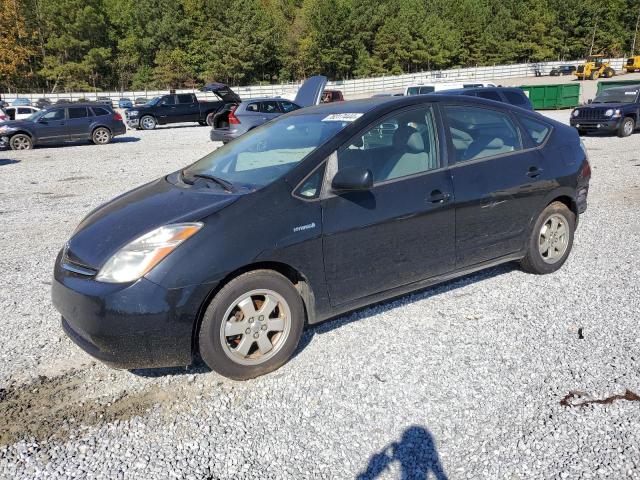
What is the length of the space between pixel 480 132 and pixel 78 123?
1848 centimetres

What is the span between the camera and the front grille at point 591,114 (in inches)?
657

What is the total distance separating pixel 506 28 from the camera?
93.4 m

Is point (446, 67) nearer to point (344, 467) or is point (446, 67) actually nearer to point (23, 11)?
point (23, 11)

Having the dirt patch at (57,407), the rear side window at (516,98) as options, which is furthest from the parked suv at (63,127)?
the dirt patch at (57,407)

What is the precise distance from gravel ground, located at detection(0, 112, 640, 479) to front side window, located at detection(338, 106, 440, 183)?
1141mm

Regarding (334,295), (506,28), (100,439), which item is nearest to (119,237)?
(100,439)

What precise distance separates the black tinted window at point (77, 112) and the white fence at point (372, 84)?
29.5 m

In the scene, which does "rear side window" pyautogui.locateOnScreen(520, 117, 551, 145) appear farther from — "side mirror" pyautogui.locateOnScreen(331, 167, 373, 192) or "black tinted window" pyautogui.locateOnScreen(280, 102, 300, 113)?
"black tinted window" pyautogui.locateOnScreen(280, 102, 300, 113)

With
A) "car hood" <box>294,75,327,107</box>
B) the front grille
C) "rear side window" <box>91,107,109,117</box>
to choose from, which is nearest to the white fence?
"rear side window" <box>91,107,109,117</box>

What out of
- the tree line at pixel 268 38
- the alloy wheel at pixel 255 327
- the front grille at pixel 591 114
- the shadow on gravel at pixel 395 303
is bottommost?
the shadow on gravel at pixel 395 303

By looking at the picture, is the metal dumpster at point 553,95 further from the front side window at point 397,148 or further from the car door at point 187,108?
the front side window at point 397,148

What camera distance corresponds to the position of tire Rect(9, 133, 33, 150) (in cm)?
1808

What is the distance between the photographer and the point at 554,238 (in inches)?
190

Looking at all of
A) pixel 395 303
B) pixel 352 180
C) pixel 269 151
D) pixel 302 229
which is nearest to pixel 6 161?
pixel 269 151
